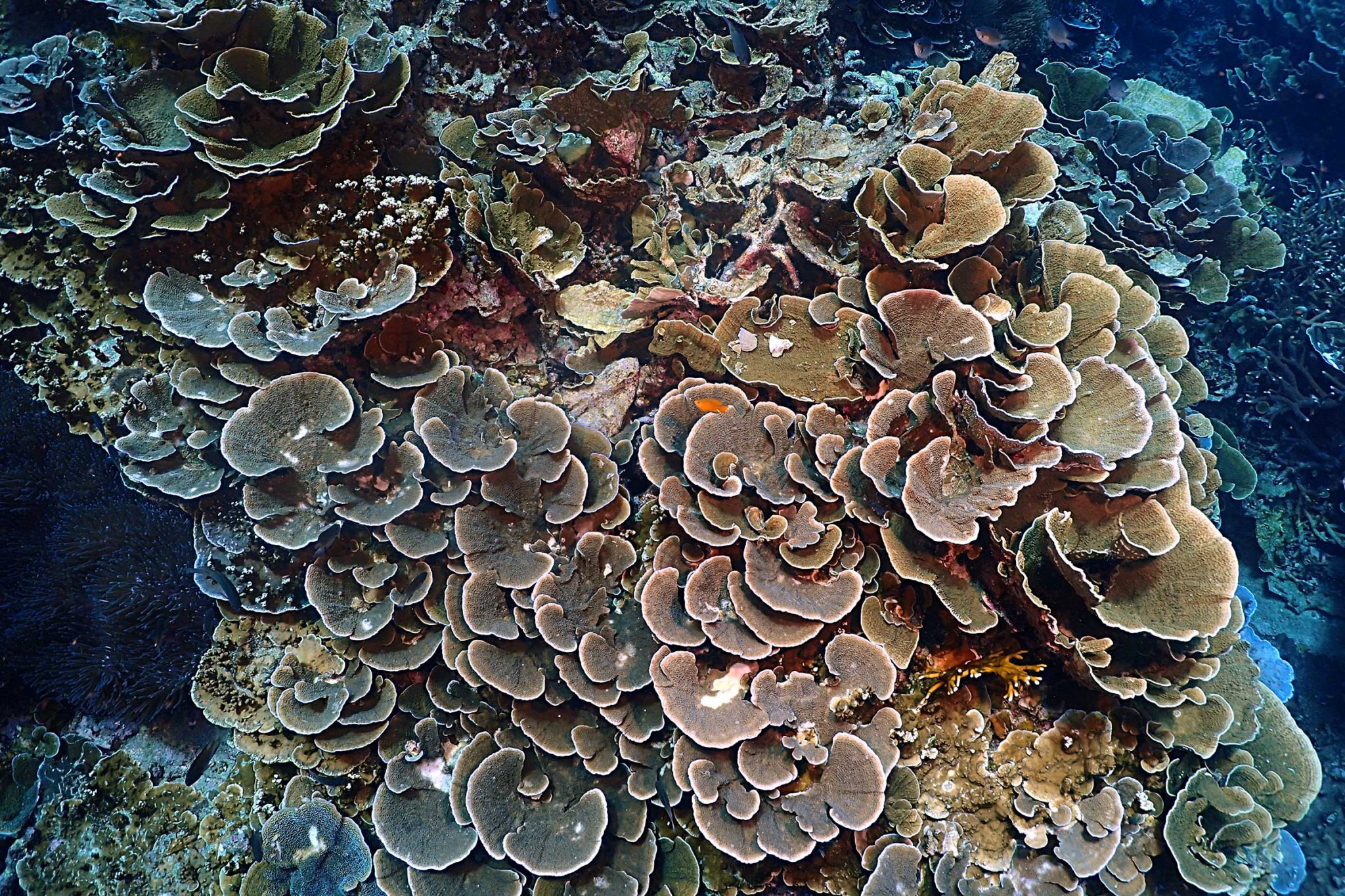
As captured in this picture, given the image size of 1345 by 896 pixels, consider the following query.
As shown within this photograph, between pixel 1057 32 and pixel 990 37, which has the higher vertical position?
pixel 990 37

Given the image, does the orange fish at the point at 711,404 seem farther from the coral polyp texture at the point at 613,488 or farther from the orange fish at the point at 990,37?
the orange fish at the point at 990,37

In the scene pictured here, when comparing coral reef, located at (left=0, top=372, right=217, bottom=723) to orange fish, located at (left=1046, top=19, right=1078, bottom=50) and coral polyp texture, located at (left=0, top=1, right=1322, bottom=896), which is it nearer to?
coral polyp texture, located at (left=0, top=1, right=1322, bottom=896)

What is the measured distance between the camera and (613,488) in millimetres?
3535

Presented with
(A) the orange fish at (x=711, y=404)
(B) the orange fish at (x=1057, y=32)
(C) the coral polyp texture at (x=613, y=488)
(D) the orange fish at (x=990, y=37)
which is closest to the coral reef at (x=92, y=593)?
(C) the coral polyp texture at (x=613, y=488)

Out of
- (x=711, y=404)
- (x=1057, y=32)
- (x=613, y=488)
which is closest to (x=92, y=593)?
(x=613, y=488)

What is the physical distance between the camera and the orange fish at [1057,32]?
8.48m

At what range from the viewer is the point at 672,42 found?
5.12 metres

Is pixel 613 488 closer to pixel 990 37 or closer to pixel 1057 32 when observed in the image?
pixel 990 37

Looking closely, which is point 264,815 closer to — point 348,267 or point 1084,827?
point 348,267

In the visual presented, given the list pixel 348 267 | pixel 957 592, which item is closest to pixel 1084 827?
pixel 957 592

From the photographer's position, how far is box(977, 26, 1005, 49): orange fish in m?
7.65

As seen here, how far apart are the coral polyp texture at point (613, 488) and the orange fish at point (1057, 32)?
6.27 meters

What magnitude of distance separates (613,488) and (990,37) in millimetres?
7812

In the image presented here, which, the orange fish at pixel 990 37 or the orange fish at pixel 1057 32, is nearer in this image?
the orange fish at pixel 990 37
